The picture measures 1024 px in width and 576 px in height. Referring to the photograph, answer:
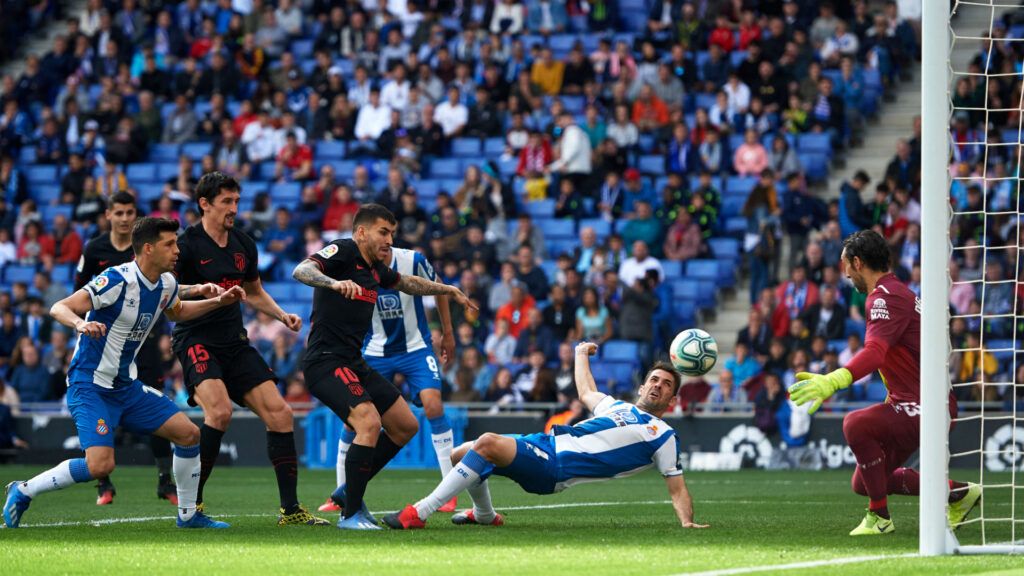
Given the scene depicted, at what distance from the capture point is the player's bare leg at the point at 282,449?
991cm

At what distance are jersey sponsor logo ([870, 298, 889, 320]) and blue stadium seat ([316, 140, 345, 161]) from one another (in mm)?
17649

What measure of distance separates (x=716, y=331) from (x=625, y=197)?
8.23 ft

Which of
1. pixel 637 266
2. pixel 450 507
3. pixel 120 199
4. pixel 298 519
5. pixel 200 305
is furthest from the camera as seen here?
pixel 637 266

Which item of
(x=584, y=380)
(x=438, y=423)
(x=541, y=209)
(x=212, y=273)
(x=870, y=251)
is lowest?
(x=438, y=423)

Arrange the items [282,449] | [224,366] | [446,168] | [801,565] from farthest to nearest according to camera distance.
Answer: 1. [446,168]
2. [224,366]
3. [282,449]
4. [801,565]

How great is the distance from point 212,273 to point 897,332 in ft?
15.4

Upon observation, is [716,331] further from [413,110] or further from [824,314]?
[413,110]

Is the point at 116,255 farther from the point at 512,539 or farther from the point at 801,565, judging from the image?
the point at 801,565

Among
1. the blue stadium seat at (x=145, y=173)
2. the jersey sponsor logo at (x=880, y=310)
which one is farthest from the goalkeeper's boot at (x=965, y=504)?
the blue stadium seat at (x=145, y=173)

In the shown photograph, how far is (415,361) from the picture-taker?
12.1 m

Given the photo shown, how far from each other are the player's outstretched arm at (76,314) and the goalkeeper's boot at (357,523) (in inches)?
75.6

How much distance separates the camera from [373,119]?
1001 inches

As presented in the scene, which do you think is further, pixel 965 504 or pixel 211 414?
pixel 211 414

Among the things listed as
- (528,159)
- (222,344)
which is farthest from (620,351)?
(222,344)
